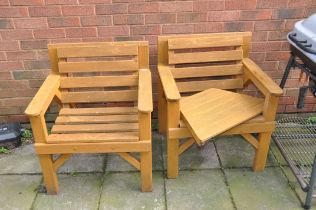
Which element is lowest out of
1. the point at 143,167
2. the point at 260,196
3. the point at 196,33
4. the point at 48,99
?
the point at 260,196

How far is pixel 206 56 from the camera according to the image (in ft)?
9.04

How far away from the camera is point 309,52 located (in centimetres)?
199

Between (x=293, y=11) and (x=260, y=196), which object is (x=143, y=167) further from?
(x=293, y=11)

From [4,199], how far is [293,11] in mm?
2812

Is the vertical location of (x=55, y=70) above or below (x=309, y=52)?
below

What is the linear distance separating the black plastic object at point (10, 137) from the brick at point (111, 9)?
52.6 inches

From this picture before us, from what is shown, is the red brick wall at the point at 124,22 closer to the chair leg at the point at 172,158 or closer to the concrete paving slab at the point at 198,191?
the chair leg at the point at 172,158

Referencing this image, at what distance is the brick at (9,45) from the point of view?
2844 mm

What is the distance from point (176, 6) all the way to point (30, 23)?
1255 mm

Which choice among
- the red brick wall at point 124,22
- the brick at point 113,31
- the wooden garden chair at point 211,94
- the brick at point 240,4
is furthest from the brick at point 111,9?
the brick at point 240,4

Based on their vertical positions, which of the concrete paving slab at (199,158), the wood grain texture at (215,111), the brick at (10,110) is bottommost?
the concrete paving slab at (199,158)

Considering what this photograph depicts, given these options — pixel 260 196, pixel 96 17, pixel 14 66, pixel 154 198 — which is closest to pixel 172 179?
pixel 154 198

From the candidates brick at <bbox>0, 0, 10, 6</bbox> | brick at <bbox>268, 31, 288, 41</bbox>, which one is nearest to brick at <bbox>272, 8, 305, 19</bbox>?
brick at <bbox>268, 31, 288, 41</bbox>

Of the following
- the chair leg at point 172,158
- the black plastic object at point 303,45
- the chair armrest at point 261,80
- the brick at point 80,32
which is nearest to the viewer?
the black plastic object at point 303,45
